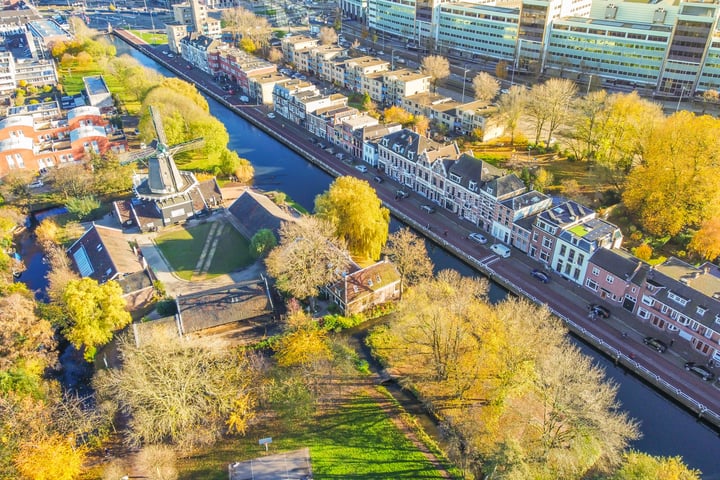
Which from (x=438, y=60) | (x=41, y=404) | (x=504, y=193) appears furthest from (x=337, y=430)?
(x=438, y=60)

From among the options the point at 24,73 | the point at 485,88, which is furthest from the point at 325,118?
the point at 24,73

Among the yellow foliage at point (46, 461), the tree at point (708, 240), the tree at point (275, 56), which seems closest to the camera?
the yellow foliage at point (46, 461)

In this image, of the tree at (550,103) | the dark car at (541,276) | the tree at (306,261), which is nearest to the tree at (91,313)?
the tree at (306,261)

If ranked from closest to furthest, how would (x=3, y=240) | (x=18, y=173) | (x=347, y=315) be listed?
(x=347, y=315)
(x=3, y=240)
(x=18, y=173)

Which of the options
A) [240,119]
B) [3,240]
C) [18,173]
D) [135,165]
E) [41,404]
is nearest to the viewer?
[41,404]

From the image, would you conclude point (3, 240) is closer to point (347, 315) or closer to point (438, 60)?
point (347, 315)

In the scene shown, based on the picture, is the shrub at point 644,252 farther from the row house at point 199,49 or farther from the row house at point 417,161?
the row house at point 199,49

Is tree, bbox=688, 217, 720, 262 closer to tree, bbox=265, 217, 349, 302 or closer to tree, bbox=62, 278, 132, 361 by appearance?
tree, bbox=265, 217, 349, 302
